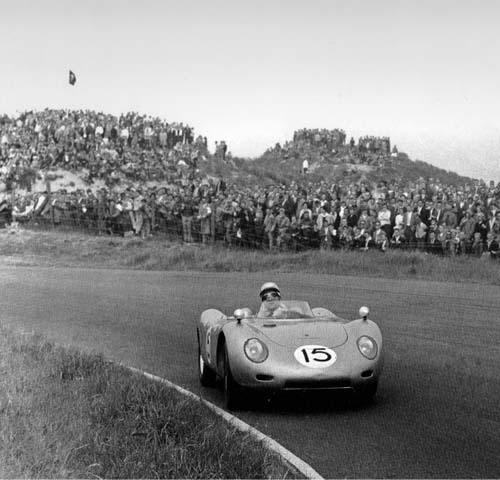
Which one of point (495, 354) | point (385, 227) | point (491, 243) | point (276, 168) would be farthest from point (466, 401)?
point (276, 168)

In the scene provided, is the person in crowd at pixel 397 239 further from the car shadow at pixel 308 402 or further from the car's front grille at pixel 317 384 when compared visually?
the car's front grille at pixel 317 384

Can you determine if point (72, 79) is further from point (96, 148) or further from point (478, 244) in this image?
point (96, 148)

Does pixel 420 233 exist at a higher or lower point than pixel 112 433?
higher

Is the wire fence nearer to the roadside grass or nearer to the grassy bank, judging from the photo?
the grassy bank

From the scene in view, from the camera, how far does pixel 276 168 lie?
38.1 m

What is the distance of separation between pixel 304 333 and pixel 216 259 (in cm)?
1335

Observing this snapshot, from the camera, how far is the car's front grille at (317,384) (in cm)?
615

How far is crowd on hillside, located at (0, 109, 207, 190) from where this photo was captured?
95.1 ft

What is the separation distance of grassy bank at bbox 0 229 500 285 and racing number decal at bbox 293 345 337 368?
9.60 m

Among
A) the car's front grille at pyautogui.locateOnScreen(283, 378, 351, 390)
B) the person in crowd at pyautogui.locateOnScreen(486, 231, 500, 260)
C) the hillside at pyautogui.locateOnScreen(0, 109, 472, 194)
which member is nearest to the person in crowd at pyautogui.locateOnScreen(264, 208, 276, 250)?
the person in crowd at pyautogui.locateOnScreen(486, 231, 500, 260)

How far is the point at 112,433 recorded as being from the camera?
4.98 m

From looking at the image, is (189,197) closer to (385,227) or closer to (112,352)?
(385,227)

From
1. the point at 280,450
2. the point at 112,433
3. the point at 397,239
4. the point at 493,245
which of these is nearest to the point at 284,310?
the point at 280,450

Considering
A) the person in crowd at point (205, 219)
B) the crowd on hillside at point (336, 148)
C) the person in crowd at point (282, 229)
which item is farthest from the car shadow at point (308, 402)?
the crowd on hillside at point (336, 148)
